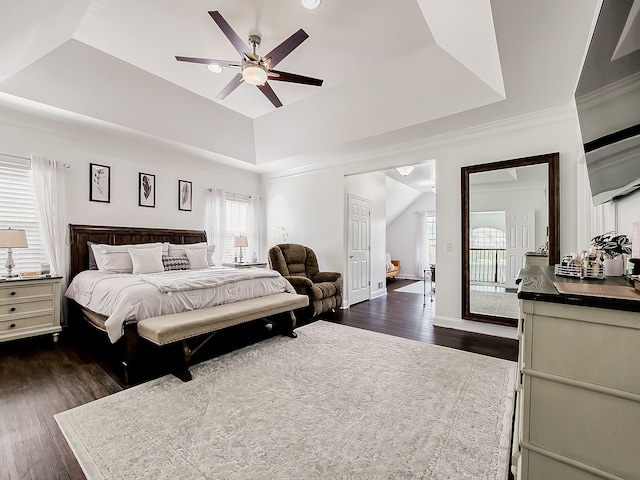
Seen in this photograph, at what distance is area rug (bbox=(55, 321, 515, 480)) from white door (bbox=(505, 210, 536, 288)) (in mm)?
1319

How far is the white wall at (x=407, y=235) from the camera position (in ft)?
29.9

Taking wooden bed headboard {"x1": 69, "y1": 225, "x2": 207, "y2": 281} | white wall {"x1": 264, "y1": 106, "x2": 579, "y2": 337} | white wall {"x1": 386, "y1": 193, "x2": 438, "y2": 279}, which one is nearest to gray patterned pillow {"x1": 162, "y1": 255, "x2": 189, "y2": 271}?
wooden bed headboard {"x1": 69, "y1": 225, "x2": 207, "y2": 281}

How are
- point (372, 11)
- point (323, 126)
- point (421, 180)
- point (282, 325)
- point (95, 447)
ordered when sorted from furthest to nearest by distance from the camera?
point (421, 180) → point (323, 126) → point (282, 325) → point (372, 11) → point (95, 447)

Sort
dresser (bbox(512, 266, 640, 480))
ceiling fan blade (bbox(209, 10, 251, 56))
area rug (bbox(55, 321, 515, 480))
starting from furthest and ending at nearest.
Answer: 1. ceiling fan blade (bbox(209, 10, 251, 56))
2. area rug (bbox(55, 321, 515, 480))
3. dresser (bbox(512, 266, 640, 480))

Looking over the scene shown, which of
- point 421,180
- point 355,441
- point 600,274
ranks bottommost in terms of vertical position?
point 355,441

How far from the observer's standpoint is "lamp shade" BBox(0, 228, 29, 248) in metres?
3.11

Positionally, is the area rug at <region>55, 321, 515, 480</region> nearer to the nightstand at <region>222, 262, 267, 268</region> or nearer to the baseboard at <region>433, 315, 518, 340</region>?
the baseboard at <region>433, 315, 518, 340</region>

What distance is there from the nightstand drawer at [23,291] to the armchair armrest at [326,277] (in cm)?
358

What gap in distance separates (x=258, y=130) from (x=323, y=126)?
4.28 ft

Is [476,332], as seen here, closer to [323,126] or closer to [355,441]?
[355,441]

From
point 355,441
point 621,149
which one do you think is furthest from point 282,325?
point 621,149

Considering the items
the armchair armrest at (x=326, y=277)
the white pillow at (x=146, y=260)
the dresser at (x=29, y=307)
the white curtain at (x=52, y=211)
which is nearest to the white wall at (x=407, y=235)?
the armchair armrest at (x=326, y=277)

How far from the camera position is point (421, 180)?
24.1 ft

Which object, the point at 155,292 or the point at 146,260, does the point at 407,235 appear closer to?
the point at 146,260
